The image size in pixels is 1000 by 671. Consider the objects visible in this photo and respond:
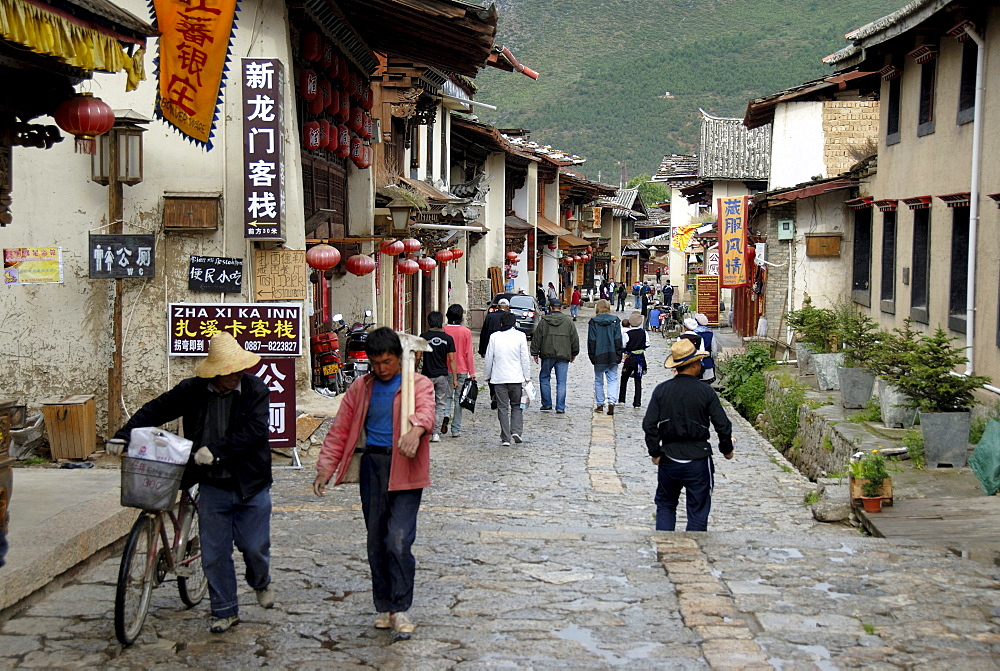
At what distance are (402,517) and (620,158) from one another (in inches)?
3737

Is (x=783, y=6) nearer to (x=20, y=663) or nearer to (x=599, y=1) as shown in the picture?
(x=599, y=1)

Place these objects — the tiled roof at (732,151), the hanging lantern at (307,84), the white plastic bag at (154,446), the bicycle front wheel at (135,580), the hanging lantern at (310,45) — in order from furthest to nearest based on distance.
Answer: the tiled roof at (732,151), the hanging lantern at (307,84), the hanging lantern at (310,45), the white plastic bag at (154,446), the bicycle front wheel at (135,580)

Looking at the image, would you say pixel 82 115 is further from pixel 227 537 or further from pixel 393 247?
pixel 393 247

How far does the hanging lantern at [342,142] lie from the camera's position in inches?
636

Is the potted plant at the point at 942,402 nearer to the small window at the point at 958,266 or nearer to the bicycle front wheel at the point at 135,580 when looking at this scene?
the small window at the point at 958,266

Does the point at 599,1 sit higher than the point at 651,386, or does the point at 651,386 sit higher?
the point at 599,1

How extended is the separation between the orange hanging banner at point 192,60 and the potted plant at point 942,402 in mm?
7769

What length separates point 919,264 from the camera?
16.6 meters

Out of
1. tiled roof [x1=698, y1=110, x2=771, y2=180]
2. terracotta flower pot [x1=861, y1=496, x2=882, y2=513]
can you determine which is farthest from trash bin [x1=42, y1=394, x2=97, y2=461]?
tiled roof [x1=698, y1=110, x2=771, y2=180]

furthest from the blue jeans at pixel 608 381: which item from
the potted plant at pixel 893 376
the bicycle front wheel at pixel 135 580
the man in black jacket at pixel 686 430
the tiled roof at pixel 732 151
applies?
the tiled roof at pixel 732 151

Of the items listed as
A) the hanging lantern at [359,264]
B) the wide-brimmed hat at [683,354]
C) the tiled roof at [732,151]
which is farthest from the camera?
the tiled roof at [732,151]

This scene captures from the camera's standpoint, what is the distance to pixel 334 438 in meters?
6.29

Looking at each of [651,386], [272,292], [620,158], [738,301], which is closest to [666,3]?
[620,158]

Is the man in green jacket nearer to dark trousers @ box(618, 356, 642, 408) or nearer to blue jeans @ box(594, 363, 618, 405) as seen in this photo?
blue jeans @ box(594, 363, 618, 405)
